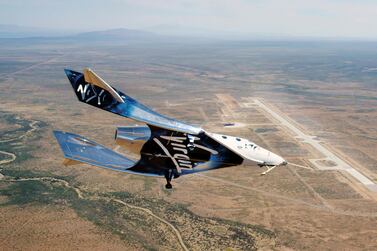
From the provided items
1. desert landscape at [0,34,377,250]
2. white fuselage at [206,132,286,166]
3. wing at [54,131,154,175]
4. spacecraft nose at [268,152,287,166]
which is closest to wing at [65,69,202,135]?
white fuselage at [206,132,286,166]

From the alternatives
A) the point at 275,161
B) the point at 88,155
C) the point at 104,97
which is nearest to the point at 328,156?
the point at 275,161

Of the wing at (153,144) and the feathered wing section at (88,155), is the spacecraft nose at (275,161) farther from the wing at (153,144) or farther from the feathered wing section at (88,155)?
the feathered wing section at (88,155)

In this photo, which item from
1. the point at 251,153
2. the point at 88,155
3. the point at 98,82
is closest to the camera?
the point at 98,82

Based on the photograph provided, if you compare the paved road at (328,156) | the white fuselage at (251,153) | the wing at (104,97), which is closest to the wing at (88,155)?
the wing at (104,97)

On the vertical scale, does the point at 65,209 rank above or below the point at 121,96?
below

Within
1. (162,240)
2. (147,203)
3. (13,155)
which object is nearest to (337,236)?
(162,240)

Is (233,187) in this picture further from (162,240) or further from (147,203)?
(162,240)

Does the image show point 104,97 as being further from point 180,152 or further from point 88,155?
point 180,152

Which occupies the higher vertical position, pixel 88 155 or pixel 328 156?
pixel 88 155


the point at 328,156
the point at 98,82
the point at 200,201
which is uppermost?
the point at 98,82

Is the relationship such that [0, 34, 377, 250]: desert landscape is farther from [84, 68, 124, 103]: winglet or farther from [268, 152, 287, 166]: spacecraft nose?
[84, 68, 124, 103]: winglet

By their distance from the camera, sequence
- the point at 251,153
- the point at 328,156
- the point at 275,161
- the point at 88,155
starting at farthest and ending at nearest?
1. the point at 328,156
2. the point at 88,155
3. the point at 251,153
4. the point at 275,161
